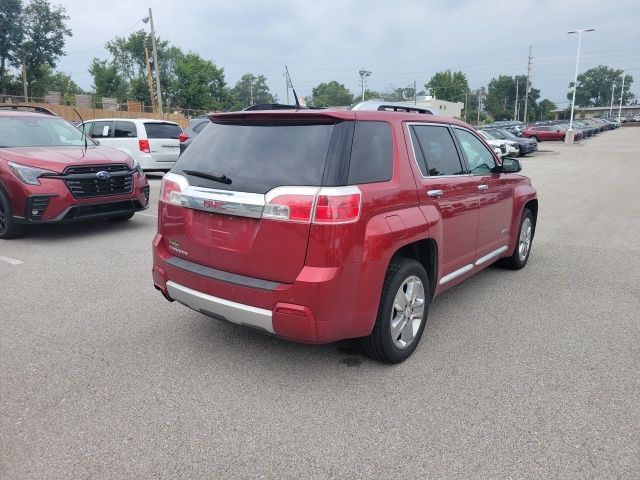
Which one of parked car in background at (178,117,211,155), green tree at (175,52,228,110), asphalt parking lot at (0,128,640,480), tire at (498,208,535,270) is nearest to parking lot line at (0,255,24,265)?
asphalt parking lot at (0,128,640,480)

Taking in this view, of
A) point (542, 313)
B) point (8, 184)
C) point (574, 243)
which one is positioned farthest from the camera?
point (574, 243)

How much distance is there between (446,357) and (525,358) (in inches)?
22.4

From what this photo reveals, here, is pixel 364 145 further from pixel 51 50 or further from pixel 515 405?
pixel 51 50

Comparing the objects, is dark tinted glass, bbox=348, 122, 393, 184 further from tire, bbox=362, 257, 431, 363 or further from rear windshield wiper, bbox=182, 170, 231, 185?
rear windshield wiper, bbox=182, 170, 231, 185

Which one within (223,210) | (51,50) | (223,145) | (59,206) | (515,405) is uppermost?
(51,50)

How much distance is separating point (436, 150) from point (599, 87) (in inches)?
7427

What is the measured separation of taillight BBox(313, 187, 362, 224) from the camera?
2.86 metres

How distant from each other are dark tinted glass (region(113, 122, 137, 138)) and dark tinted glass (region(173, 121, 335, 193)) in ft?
36.1

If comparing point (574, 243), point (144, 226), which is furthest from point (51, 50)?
point (574, 243)

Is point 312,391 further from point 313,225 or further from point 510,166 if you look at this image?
point 510,166

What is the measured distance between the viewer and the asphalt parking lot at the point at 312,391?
8.23ft

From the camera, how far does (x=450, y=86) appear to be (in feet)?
405

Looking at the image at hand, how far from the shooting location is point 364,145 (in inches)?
125

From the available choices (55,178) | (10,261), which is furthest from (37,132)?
(10,261)
